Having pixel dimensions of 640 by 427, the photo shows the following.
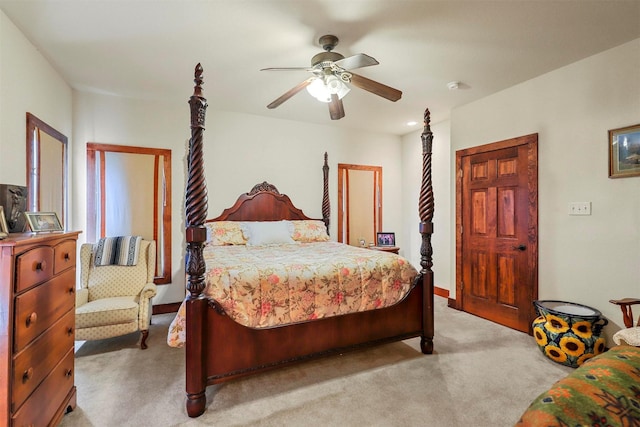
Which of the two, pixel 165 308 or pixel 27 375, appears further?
pixel 165 308

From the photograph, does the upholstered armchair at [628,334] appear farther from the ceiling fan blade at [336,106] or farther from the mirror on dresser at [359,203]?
the mirror on dresser at [359,203]

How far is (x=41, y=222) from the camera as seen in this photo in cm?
183

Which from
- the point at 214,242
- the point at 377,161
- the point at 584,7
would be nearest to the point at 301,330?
the point at 214,242

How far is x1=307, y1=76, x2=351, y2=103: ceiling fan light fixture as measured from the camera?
7.72 feet

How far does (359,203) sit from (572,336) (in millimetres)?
3185

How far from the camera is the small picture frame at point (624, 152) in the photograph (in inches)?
95.5

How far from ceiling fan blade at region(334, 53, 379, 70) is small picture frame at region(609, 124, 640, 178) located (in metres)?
2.20

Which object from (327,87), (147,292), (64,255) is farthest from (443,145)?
(64,255)

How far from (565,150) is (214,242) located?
12.6ft

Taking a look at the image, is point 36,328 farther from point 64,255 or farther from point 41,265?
point 64,255

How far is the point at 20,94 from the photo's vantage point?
2346 mm

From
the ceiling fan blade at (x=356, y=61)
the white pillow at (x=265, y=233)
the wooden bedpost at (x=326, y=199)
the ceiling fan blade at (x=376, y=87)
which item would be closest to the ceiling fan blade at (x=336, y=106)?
the ceiling fan blade at (x=376, y=87)

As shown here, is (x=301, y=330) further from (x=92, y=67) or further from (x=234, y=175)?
(x=92, y=67)

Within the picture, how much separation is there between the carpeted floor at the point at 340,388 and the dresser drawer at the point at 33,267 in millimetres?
976
